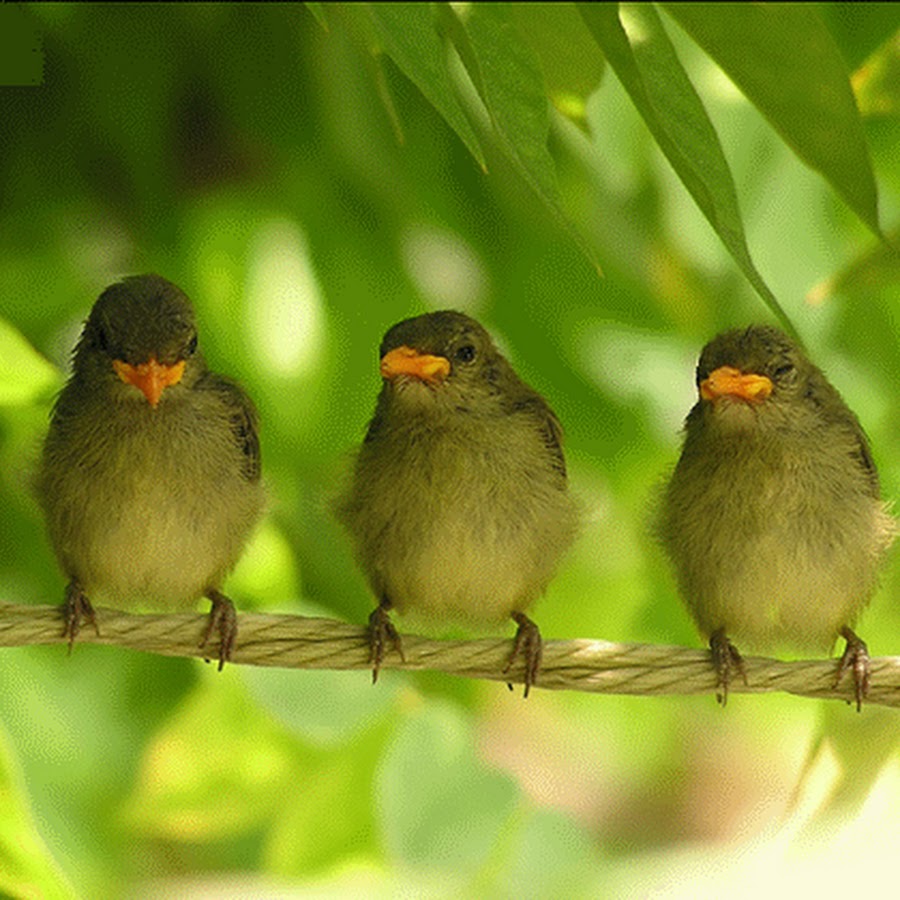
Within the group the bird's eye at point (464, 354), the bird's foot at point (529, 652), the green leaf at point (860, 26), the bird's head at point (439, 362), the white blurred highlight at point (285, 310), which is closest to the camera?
the bird's foot at point (529, 652)

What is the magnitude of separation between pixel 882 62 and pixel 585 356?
1.41m

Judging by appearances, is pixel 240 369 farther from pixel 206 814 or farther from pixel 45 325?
pixel 206 814

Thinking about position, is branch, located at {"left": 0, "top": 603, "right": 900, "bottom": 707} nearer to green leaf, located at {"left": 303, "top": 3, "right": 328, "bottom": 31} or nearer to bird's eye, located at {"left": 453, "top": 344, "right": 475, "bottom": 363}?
bird's eye, located at {"left": 453, "top": 344, "right": 475, "bottom": 363}

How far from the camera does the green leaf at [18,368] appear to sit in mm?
2609

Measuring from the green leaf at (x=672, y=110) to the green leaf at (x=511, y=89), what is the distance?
9cm

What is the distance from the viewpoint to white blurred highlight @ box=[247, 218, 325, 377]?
373cm

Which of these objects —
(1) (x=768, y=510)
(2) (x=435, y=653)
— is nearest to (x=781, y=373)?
(1) (x=768, y=510)

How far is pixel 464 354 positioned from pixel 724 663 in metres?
0.80

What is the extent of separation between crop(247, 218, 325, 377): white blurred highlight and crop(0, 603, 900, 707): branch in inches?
52.9

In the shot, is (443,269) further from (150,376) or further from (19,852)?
(19,852)

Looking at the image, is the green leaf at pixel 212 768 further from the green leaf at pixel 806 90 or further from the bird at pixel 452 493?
the green leaf at pixel 806 90

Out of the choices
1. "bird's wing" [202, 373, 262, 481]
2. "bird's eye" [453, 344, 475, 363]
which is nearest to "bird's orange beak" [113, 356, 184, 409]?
"bird's wing" [202, 373, 262, 481]

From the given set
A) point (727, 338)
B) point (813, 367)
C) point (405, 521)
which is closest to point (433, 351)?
point (405, 521)

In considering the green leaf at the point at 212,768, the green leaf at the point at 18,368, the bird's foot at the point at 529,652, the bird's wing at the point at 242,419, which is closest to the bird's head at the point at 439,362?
the bird's wing at the point at 242,419
